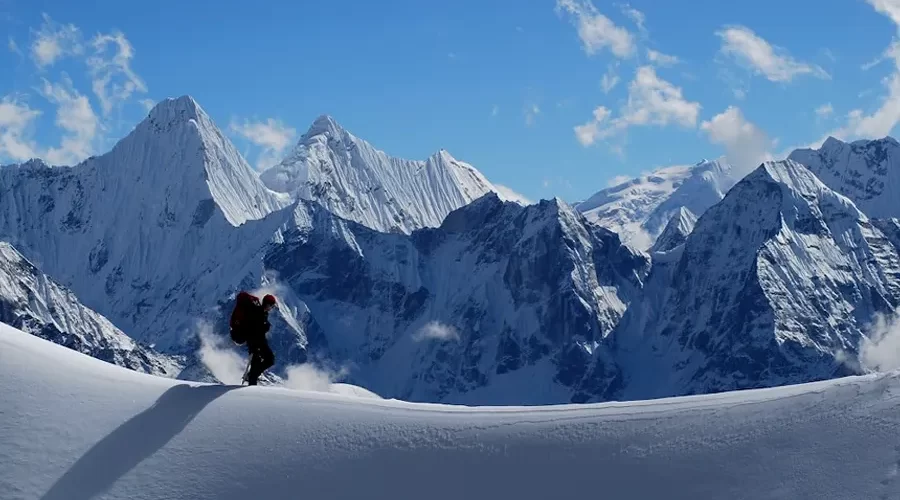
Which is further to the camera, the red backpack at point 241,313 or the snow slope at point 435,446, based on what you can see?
the red backpack at point 241,313

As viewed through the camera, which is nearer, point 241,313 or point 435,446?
point 435,446

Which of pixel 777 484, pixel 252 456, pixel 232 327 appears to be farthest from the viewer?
pixel 232 327

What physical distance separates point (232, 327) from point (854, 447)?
1252 centimetres

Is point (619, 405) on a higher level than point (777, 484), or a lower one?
higher

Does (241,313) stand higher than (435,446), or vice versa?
(241,313)

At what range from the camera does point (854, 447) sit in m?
23.1

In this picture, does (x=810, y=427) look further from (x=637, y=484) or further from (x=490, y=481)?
(x=490, y=481)

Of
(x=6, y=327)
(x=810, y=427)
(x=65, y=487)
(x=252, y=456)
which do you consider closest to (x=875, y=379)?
(x=810, y=427)

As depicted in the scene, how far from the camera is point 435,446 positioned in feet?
82.0

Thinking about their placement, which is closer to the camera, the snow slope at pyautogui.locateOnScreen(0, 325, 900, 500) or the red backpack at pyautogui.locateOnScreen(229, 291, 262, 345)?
the snow slope at pyautogui.locateOnScreen(0, 325, 900, 500)

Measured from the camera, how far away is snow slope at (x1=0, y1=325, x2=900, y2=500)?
915 inches

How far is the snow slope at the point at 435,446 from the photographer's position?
915 inches

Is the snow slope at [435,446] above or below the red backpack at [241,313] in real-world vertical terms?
below

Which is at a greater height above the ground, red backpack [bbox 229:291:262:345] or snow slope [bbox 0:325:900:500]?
red backpack [bbox 229:291:262:345]
